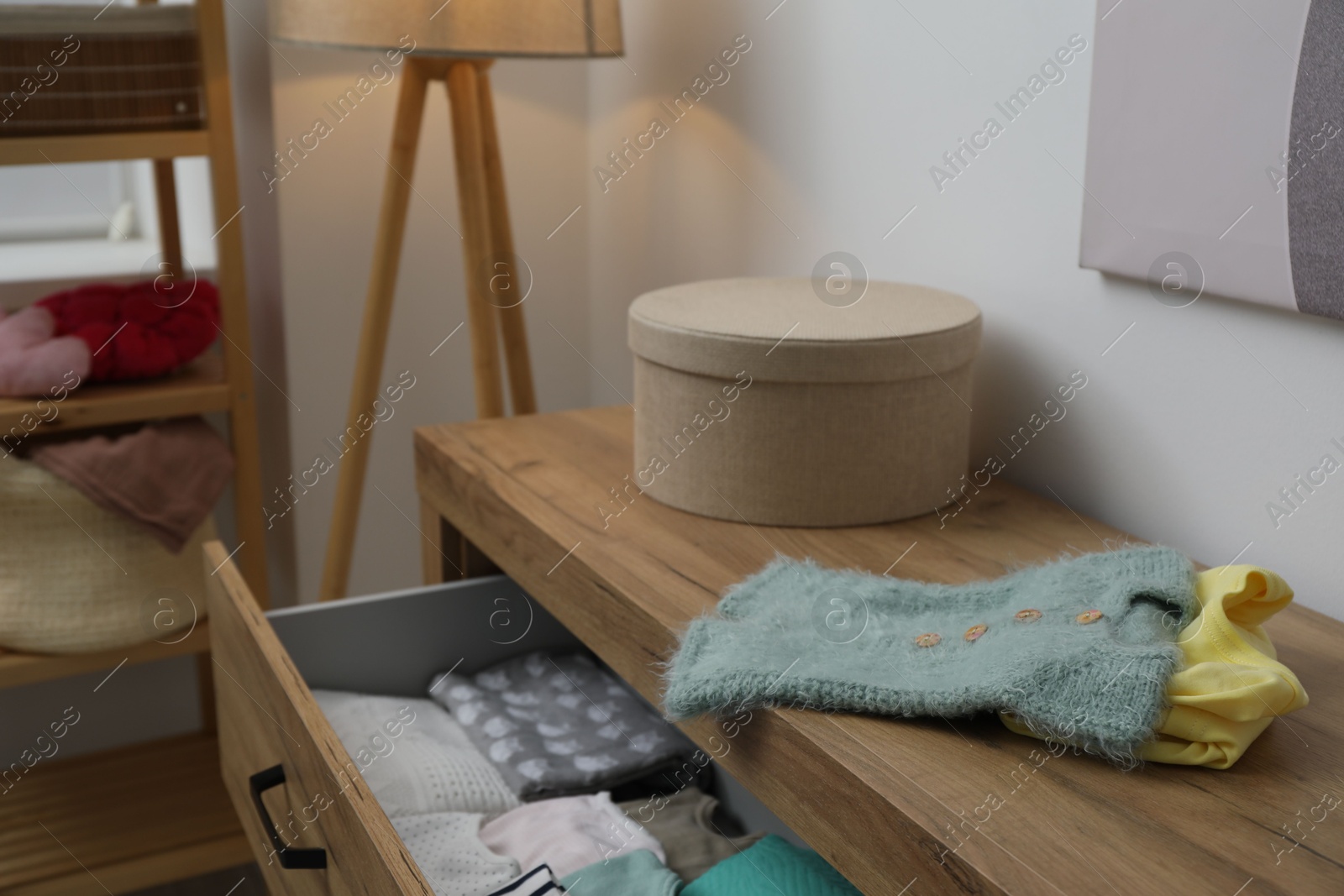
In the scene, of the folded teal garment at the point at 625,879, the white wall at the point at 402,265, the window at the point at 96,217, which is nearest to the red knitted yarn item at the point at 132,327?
the white wall at the point at 402,265

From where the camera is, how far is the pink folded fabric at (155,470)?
4.79ft

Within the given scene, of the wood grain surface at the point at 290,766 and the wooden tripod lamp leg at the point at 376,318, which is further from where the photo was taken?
the wooden tripod lamp leg at the point at 376,318

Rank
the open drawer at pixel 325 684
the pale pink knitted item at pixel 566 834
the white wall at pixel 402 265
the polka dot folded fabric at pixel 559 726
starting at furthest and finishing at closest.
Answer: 1. the white wall at pixel 402 265
2. the polka dot folded fabric at pixel 559 726
3. the pale pink knitted item at pixel 566 834
4. the open drawer at pixel 325 684

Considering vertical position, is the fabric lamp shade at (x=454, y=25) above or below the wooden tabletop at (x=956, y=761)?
above

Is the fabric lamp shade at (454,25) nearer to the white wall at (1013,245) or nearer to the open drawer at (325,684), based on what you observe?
the white wall at (1013,245)

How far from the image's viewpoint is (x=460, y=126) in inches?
57.2

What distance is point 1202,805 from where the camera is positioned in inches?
24.2

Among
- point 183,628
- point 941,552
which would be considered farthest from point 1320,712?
point 183,628

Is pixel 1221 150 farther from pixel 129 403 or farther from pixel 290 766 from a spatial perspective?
pixel 129 403

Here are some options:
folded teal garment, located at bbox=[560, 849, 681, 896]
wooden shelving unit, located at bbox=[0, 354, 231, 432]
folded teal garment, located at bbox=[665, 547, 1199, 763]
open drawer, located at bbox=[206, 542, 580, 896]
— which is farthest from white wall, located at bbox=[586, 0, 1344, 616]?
wooden shelving unit, located at bbox=[0, 354, 231, 432]

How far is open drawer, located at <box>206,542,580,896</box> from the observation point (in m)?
0.70

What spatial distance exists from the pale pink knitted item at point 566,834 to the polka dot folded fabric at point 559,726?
43 mm

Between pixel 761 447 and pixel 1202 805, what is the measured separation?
0.45 metres

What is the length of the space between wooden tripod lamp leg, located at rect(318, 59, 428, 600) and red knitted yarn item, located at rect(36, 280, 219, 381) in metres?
0.23
